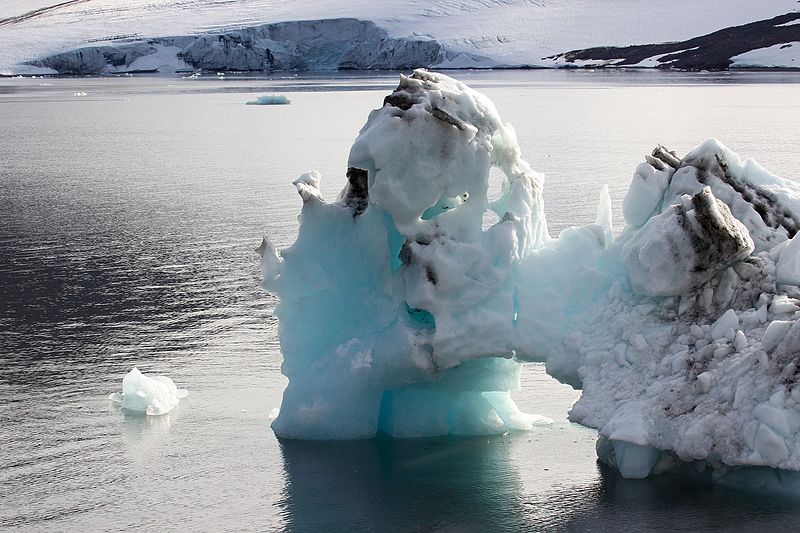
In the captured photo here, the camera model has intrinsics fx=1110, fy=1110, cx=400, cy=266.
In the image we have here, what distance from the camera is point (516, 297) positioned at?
644 centimetres

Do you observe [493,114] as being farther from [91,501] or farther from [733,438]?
[91,501]

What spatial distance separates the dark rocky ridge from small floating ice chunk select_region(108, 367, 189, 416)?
2235 inches

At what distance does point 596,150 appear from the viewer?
2209 cm

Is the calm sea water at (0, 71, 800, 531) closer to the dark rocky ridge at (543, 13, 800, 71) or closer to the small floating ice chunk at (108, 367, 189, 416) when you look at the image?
the small floating ice chunk at (108, 367, 189, 416)

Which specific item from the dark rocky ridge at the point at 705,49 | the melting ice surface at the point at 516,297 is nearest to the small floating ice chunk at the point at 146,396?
the melting ice surface at the point at 516,297

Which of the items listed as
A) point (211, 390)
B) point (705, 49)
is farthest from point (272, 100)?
point (705, 49)

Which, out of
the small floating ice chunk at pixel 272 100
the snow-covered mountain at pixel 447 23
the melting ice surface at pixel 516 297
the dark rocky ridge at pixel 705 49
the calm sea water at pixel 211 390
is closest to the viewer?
the melting ice surface at pixel 516 297

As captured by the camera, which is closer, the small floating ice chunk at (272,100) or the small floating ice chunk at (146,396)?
the small floating ice chunk at (146,396)

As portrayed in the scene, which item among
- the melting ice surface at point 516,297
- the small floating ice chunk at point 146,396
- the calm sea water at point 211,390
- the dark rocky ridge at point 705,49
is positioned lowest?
the dark rocky ridge at point 705,49

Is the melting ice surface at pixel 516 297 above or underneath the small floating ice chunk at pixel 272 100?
above

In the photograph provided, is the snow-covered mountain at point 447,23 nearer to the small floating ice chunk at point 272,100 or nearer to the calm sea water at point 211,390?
the small floating ice chunk at point 272,100

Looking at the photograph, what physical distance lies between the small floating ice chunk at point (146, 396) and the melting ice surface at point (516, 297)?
101 cm

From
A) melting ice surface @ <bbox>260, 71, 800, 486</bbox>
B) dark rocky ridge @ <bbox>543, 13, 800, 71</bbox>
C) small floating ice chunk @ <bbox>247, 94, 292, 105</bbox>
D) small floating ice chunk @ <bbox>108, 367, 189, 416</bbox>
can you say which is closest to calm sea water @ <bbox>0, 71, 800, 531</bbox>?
small floating ice chunk @ <bbox>108, 367, 189, 416</bbox>

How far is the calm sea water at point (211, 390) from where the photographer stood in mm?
5766
